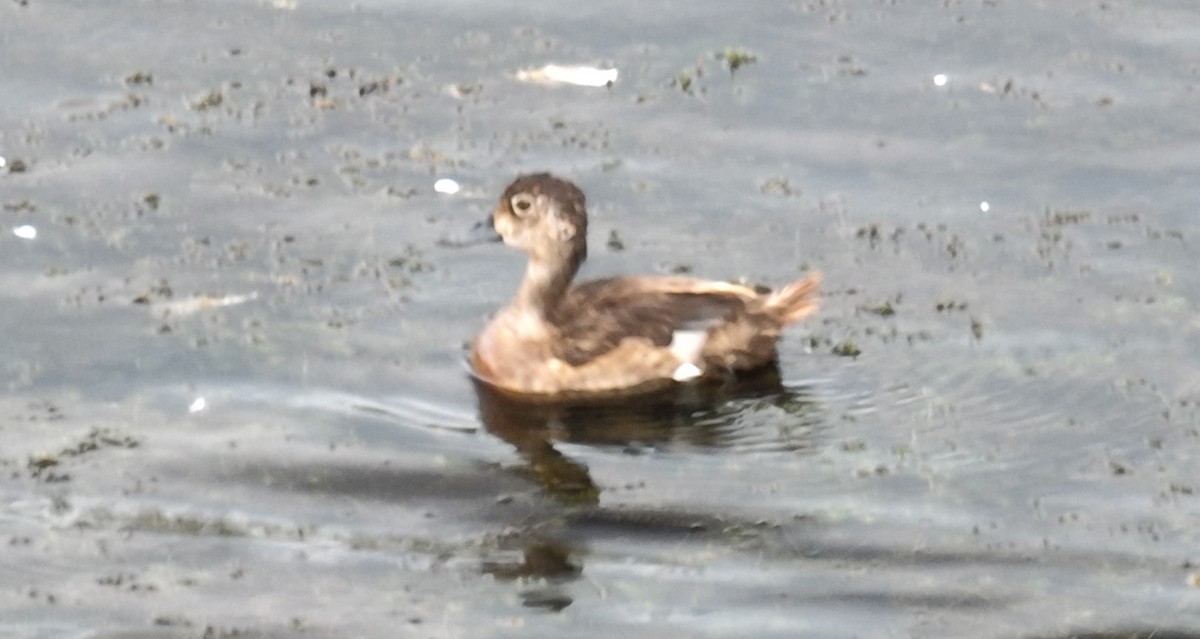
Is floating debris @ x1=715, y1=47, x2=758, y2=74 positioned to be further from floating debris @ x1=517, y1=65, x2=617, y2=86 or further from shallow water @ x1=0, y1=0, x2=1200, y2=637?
floating debris @ x1=517, y1=65, x2=617, y2=86

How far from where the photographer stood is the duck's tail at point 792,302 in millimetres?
10453

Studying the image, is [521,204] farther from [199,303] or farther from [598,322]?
[199,303]

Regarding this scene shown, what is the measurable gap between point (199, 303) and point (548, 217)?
163cm

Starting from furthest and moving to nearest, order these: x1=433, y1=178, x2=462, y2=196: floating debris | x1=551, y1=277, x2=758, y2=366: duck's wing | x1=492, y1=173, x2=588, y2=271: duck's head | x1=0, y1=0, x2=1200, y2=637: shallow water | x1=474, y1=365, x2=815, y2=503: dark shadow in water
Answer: x1=433, y1=178, x2=462, y2=196: floating debris
x1=492, y1=173, x2=588, y2=271: duck's head
x1=551, y1=277, x2=758, y2=366: duck's wing
x1=474, y1=365, x2=815, y2=503: dark shadow in water
x1=0, y1=0, x2=1200, y2=637: shallow water

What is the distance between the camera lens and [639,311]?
10.5m

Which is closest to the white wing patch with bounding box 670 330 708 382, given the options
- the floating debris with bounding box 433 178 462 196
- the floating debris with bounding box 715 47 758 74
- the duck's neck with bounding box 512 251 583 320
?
the duck's neck with bounding box 512 251 583 320

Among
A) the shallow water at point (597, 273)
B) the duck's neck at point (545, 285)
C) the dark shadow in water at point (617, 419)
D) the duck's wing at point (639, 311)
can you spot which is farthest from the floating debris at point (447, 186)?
the dark shadow in water at point (617, 419)

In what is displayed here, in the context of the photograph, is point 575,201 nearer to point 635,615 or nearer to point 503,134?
point 503,134

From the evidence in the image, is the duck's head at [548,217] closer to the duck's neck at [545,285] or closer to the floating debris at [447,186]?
the duck's neck at [545,285]

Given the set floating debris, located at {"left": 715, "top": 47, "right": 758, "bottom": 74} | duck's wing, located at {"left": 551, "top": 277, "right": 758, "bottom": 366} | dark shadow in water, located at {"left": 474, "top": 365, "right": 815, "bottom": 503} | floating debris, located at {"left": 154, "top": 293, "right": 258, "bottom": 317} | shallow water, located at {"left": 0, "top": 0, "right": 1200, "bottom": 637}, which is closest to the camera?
shallow water, located at {"left": 0, "top": 0, "right": 1200, "bottom": 637}

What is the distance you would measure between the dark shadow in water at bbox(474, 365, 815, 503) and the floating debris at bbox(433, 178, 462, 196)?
5.56 feet

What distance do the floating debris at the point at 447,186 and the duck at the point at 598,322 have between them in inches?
46.7

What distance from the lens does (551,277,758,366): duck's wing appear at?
10.5m

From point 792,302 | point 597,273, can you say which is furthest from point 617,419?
point 597,273
